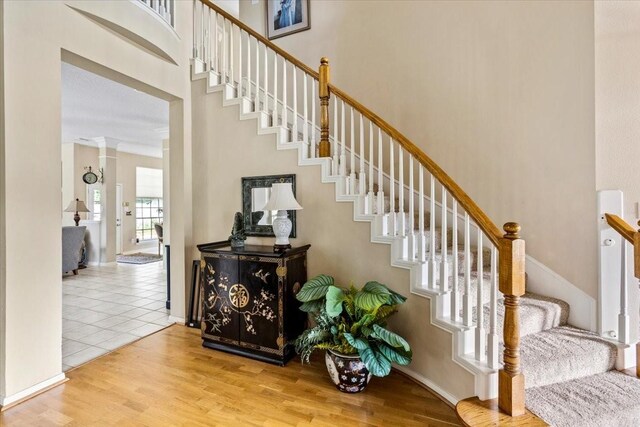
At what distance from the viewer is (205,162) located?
3752 millimetres

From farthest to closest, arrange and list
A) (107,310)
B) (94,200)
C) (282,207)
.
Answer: (94,200), (107,310), (282,207)

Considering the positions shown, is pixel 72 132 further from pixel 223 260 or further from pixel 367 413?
pixel 367 413

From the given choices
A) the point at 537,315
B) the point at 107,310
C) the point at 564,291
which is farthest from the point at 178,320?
the point at 564,291

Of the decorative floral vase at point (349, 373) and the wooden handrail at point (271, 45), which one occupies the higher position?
the wooden handrail at point (271, 45)

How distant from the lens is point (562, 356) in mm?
2074

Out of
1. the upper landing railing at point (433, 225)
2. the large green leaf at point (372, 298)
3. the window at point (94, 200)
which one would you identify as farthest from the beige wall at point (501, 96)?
the window at point (94, 200)

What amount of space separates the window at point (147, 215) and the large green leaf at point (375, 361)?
29.6 ft

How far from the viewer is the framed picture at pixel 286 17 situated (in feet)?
14.3

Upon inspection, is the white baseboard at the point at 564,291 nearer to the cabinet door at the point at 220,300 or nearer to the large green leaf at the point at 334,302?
the large green leaf at the point at 334,302

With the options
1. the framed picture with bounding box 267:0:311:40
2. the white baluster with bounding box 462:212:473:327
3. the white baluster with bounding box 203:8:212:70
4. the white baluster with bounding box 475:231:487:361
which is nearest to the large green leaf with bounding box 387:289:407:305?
the white baluster with bounding box 462:212:473:327

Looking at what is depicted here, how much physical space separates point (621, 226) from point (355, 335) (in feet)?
6.42

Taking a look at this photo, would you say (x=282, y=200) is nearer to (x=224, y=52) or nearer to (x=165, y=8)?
(x=224, y=52)

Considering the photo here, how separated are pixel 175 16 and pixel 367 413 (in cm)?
416

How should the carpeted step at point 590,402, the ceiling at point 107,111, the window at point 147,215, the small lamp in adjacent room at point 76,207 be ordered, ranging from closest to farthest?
the carpeted step at point 590,402 → the ceiling at point 107,111 → the small lamp in adjacent room at point 76,207 → the window at point 147,215
